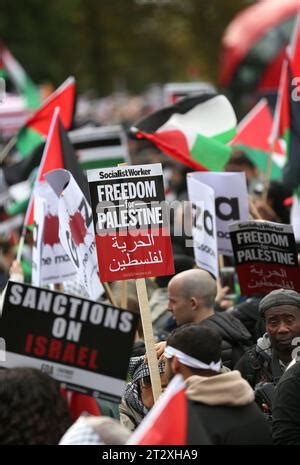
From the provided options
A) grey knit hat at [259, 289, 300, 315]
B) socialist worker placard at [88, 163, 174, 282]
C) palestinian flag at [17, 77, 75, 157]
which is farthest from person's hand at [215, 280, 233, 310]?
palestinian flag at [17, 77, 75, 157]

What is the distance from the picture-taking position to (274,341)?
6.52 meters

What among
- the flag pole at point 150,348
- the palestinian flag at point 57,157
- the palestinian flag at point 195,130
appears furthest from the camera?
the palestinian flag at point 195,130

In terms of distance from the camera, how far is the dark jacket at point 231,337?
6949mm

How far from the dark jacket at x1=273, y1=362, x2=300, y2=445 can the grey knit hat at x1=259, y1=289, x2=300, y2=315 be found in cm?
110

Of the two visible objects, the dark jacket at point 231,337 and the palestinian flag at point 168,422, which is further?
the dark jacket at point 231,337

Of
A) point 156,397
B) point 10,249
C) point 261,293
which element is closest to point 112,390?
point 156,397

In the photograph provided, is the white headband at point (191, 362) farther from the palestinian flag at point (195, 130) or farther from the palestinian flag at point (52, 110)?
the palestinian flag at point (52, 110)

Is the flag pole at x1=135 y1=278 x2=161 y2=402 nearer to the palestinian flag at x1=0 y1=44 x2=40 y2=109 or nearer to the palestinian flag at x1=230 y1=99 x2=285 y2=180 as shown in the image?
the palestinian flag at x1=230 y1=99 x2=285 y2=180

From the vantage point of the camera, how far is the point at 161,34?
6066cm

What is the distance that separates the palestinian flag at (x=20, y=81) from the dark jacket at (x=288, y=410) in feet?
65.7

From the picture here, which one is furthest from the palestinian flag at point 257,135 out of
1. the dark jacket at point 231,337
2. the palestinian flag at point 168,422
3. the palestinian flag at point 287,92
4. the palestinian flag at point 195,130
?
the palestinian flag at point 168,422

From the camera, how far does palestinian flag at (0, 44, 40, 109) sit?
84.7ft

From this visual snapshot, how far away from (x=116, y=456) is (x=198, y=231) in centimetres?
398

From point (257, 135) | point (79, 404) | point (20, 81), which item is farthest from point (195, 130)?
point (20, 81)
